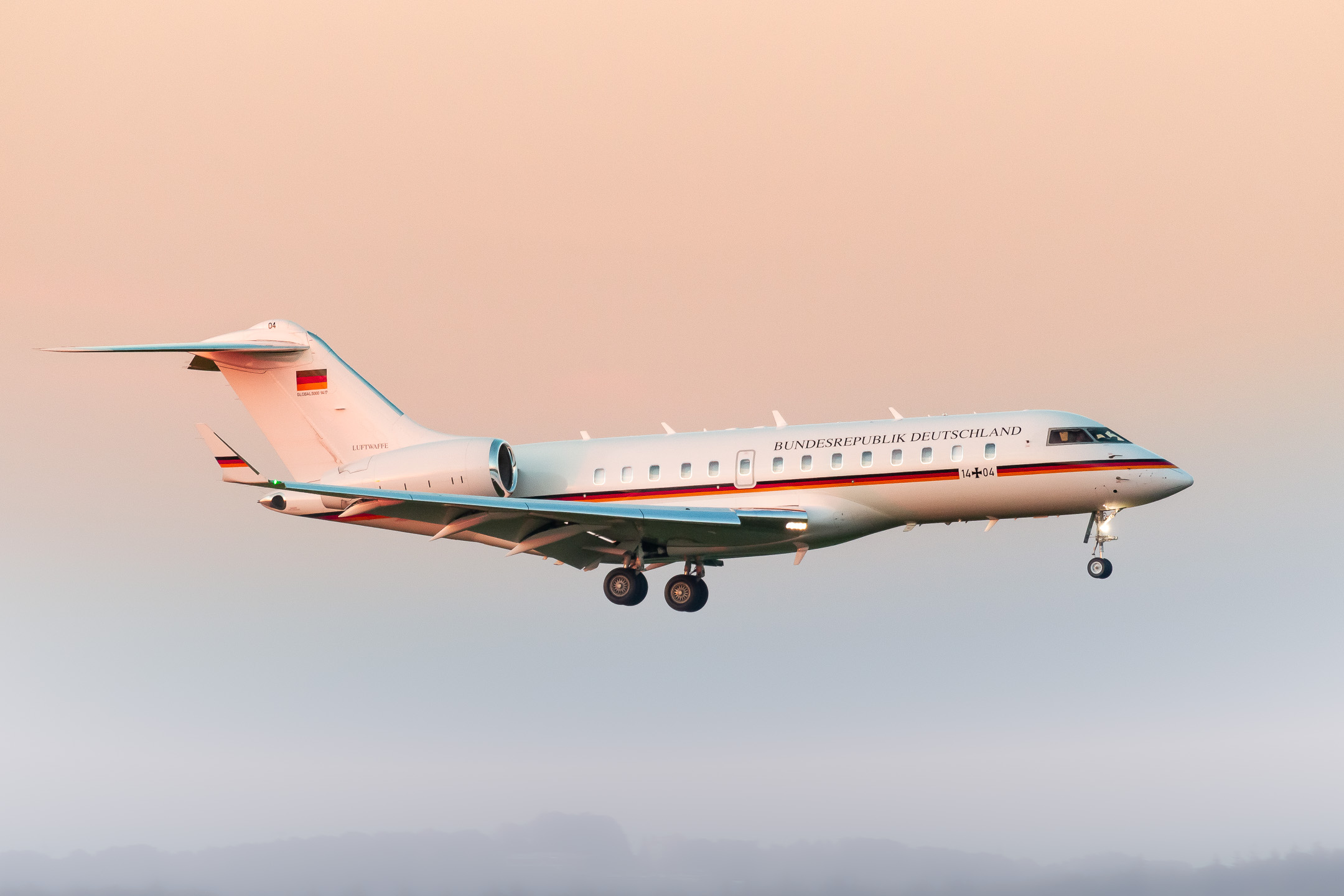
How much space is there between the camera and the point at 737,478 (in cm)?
3080

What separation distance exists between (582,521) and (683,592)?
3510 mm

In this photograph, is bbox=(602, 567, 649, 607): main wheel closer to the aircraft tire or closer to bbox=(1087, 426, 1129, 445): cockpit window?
the aircraft tire

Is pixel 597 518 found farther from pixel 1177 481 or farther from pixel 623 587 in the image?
pixel 1177 481

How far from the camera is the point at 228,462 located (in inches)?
1158

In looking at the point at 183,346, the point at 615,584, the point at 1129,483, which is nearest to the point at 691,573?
the point at 615,584

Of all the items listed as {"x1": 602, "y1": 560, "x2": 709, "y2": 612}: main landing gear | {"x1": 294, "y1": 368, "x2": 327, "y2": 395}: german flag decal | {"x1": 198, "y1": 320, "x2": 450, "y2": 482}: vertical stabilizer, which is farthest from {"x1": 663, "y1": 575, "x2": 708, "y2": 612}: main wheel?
{"x1": 294, "y1": 368, "x2": 327, "y2": 395}: german flag decal

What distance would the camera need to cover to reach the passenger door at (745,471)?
101 feet

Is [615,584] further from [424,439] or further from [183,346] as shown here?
[183,346]

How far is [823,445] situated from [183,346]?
15.2 meters

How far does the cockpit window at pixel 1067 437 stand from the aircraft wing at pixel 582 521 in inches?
200

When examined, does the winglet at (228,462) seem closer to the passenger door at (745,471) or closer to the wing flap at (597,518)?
the wing flap at (597,518)

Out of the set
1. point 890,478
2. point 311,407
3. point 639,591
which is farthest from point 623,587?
point 311,407

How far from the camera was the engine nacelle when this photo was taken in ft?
105

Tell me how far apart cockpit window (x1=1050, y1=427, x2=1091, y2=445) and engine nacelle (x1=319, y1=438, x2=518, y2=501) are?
11.4 meters
